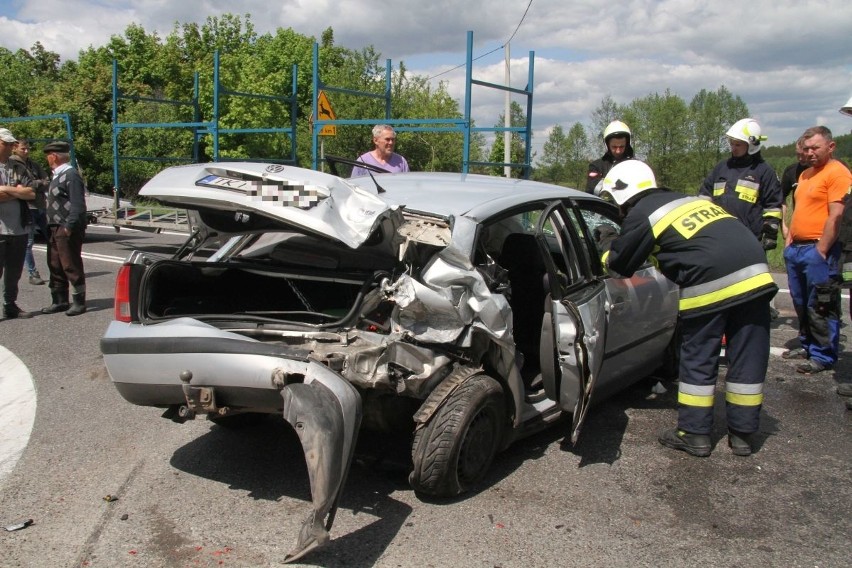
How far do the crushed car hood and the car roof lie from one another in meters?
0.44

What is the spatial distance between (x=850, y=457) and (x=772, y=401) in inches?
40.1

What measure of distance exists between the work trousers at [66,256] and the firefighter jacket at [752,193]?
6.11 meters

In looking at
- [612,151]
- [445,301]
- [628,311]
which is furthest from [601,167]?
[445,301]

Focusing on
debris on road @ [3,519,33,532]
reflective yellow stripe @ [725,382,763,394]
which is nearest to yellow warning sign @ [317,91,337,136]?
reflective yellow stripe @ [725,382,763,394]

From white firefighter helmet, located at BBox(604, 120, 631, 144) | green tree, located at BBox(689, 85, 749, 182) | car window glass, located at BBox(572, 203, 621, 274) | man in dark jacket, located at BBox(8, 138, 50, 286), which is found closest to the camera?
car window glass, located at BBox(572, 203, 621, 274)

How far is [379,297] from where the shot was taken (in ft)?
11.3

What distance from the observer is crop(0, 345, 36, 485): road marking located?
4.22 metres

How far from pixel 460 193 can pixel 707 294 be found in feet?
4.86

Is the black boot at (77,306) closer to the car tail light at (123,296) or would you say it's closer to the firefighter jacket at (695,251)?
the car tail light at (123,296)

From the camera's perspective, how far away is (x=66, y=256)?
757 centimetres

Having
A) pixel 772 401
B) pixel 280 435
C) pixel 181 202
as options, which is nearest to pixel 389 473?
pixel 280 435

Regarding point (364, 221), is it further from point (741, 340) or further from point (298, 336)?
point (741, 340)

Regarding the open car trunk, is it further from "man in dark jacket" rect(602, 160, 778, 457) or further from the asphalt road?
"man in dark jacket" rect(602, 160, 778, 457)

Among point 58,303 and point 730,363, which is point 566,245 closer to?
point 730,363
